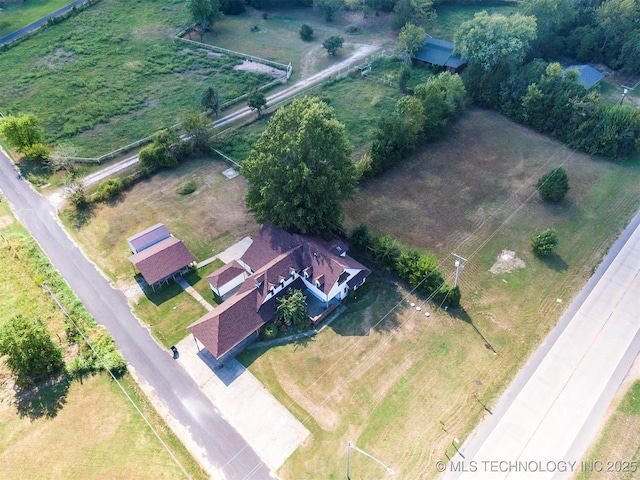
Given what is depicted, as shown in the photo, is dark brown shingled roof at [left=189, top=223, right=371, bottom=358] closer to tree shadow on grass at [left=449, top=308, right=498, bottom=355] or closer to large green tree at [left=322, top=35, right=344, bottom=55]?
tree shadow on grass at [left=449, top=308, right=498, bottom=355]

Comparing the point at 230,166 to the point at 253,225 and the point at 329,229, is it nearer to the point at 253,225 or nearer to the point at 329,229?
the point at 253,225

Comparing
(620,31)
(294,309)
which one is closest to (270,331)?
(294,309)

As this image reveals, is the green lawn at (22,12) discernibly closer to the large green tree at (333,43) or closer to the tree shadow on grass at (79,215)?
the tree shadow on grass at (79,215)

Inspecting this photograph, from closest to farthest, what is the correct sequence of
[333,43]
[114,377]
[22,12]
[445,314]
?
[114,377], [445,314], [333,43], [22,12]

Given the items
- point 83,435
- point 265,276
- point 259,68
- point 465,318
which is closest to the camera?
point 83,435

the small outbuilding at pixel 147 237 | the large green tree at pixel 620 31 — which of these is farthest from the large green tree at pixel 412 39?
the small outbuilding at pixel 147 237

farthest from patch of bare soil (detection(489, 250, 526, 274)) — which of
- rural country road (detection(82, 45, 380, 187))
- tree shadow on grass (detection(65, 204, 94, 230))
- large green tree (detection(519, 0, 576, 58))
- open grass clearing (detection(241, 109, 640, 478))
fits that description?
tree shadow on grass (detection(65, 204, 94, 230))

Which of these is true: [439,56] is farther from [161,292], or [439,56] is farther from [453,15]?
[161,292]
